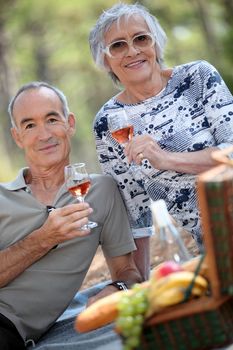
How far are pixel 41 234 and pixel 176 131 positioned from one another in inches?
41.8

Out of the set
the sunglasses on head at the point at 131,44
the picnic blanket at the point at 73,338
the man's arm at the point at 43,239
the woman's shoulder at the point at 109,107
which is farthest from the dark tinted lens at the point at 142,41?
the picnic blanket at the point at 73,338

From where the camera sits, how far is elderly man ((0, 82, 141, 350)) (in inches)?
165

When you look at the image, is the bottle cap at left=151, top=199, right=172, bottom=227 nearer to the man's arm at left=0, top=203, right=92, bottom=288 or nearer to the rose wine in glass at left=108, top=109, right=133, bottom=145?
the man's arm at left=0, top=203, right=92, bottom=288

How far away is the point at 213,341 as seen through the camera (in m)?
2.50

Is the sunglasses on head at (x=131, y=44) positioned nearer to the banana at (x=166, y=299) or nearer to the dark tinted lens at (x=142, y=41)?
the dark tinted lens at (x=142, y=41)

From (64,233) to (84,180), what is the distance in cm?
30

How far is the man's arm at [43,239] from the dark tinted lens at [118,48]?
118cm

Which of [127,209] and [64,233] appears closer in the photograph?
[64,233]

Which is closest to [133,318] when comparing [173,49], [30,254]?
[30,254]

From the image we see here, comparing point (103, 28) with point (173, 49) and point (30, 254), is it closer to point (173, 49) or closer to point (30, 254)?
point (30, 254)

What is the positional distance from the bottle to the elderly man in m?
1.30

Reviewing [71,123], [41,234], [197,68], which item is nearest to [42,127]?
[71,123]

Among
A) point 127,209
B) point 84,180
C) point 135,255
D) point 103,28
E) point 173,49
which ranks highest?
point 173,49

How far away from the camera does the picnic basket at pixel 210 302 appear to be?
95.3 inches
